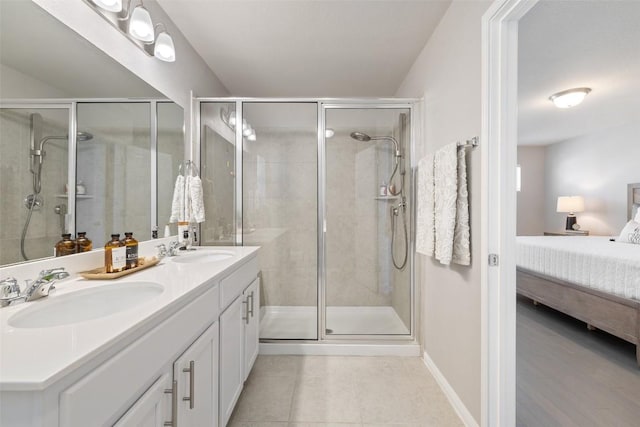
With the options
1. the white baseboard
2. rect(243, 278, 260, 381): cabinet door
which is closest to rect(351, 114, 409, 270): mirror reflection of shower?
the white baseboard

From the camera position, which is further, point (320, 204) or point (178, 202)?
point (320, 204)

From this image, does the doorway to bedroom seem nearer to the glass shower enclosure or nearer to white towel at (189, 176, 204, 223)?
the glass shower enclosure

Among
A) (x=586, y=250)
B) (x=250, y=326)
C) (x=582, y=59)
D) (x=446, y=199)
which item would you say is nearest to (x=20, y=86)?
(x=250, y=326)

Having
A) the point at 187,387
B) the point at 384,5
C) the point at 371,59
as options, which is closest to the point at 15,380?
the point at 187,387

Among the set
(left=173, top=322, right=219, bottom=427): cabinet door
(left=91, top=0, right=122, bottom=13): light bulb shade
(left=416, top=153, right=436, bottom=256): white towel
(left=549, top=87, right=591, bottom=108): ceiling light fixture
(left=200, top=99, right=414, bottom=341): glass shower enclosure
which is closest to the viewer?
(left=173, top=322, right=219, bottom=427): cabinet door

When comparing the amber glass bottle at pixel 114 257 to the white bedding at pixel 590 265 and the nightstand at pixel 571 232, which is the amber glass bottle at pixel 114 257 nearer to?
the white bedding at pixel 590 265

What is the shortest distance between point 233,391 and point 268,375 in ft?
1.84

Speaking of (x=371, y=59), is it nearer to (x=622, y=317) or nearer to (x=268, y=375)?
(x=268, y=375)

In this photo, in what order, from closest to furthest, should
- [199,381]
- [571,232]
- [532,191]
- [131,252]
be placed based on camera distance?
[199,381] < [131,252] < [571,232] < [532,191]

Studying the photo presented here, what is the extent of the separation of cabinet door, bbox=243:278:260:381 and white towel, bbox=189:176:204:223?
0.67 metres

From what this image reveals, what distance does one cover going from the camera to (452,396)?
65.4 inches

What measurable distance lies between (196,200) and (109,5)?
1.18 metres

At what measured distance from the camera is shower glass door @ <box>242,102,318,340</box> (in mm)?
2430

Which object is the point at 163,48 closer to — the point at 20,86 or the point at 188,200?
the point at 20,86
